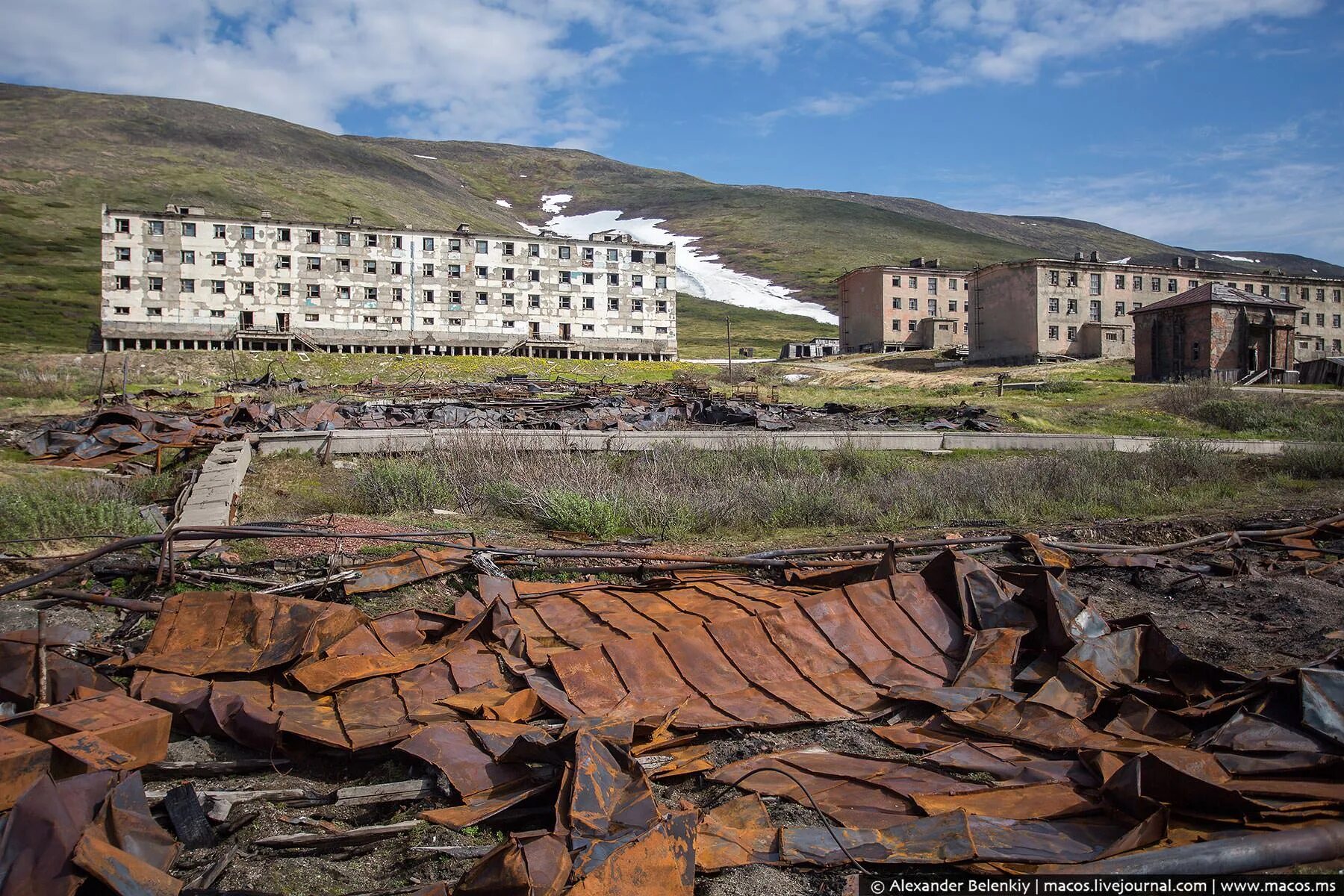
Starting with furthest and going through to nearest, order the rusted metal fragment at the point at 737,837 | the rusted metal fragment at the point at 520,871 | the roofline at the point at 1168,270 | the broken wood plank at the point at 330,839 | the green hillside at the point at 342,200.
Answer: the green hillside at the point at 342,200 → the roofline at the point at 1168,270 → the broken wood plank at the point at 330,839 → the rusted metal fragment at the point at 737,837 → the rusted metal fragment at the point at 520,871

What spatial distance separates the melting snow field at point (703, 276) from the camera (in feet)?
351

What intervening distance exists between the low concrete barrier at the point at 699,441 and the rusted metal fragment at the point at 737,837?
9758 mm

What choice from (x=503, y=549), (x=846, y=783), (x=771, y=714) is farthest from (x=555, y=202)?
(x=846, y=783)

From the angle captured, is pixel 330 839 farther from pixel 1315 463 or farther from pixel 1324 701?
pixel 1315 463

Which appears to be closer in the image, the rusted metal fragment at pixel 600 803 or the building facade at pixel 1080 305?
the rusted metal fragment at pixel 600 803

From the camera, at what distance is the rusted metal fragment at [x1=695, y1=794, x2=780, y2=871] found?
10.4ft

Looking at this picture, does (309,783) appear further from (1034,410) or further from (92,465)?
(1034,410)

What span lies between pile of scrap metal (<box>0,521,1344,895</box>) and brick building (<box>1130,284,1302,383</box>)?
4063 cm

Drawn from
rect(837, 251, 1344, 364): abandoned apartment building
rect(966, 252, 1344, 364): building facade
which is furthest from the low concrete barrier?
rect(837, 251, 1344, 364): abandoned apartment building

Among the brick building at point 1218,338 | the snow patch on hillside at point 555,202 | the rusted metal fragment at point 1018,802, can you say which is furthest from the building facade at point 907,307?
the snow patch on hillside at point 555,202

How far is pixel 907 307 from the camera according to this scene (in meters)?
62.7

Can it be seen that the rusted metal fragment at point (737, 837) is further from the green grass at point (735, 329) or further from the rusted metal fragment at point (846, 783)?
the green grass at point (735, 329)

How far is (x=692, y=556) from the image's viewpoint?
270 inches

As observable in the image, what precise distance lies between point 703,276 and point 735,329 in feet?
115
